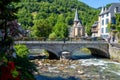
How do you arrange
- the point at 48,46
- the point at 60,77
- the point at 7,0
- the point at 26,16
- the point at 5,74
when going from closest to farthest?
the point at 5,74 < the point at 7,0 < the point at 60,77 < the point at 48,46 < the point at 26,16

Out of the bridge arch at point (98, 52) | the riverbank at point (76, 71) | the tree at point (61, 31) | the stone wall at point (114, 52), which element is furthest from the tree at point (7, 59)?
the tree at point (61, 31)

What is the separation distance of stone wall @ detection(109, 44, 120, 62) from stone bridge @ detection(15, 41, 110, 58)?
1.88 metres

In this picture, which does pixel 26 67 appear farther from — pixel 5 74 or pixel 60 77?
pixel 60 77

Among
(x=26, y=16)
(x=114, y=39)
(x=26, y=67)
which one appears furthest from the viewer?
(x=26, y=16)

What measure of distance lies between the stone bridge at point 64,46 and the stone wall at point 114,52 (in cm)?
188

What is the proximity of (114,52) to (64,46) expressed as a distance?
11.4 meters

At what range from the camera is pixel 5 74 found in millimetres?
19438

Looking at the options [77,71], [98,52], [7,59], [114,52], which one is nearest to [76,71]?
[77,71]

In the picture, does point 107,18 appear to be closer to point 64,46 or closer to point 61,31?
point 61,31

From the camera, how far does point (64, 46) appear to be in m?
70.5

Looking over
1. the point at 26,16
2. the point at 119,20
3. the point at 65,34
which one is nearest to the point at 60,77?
the point at 119,20

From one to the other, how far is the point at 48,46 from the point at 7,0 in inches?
1713

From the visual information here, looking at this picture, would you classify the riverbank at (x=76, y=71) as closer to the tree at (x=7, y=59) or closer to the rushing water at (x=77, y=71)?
the rushing water at (x=77, y=71)

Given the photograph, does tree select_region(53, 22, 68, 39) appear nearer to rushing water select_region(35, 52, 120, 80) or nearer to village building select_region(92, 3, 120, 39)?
village building select_region(92, 3, 120, 39)
